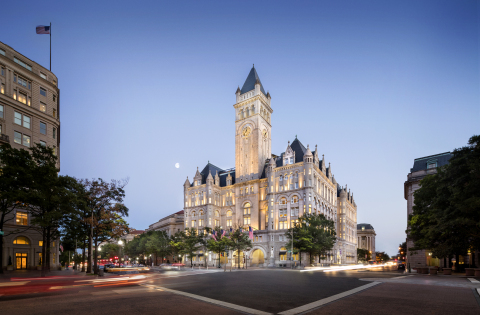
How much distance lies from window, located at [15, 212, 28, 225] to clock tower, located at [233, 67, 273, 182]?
5708 cm

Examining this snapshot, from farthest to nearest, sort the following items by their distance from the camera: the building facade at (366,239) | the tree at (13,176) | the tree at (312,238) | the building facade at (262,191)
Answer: the building facade at (366,239)
the building facade at (262,191)
the tree at (312,238)
the tree at (13,176)

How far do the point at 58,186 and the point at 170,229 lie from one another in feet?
293

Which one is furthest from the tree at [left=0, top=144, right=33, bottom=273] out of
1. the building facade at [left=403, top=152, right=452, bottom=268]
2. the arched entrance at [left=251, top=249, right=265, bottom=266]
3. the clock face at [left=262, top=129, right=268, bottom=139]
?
the clock face at [left=262, top=129, right=268, bottom=139]

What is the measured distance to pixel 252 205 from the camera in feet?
284

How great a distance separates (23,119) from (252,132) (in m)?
59.6

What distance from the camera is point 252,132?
92.2 meters

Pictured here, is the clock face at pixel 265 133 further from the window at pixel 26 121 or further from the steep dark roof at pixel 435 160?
the window at pixel 26 121

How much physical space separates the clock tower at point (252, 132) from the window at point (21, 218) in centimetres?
5708

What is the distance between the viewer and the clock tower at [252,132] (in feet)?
298

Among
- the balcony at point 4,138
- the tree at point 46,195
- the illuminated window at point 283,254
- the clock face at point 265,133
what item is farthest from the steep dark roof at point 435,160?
the balcony at point 4,138

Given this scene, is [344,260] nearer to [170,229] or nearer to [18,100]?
[170,229]

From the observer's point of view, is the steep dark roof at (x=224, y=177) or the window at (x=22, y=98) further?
the steep dark roof at (x=224, y=177)

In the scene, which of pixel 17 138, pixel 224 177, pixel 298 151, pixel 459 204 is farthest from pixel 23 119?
pixel 224 177

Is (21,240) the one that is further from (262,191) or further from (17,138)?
(262,191)
